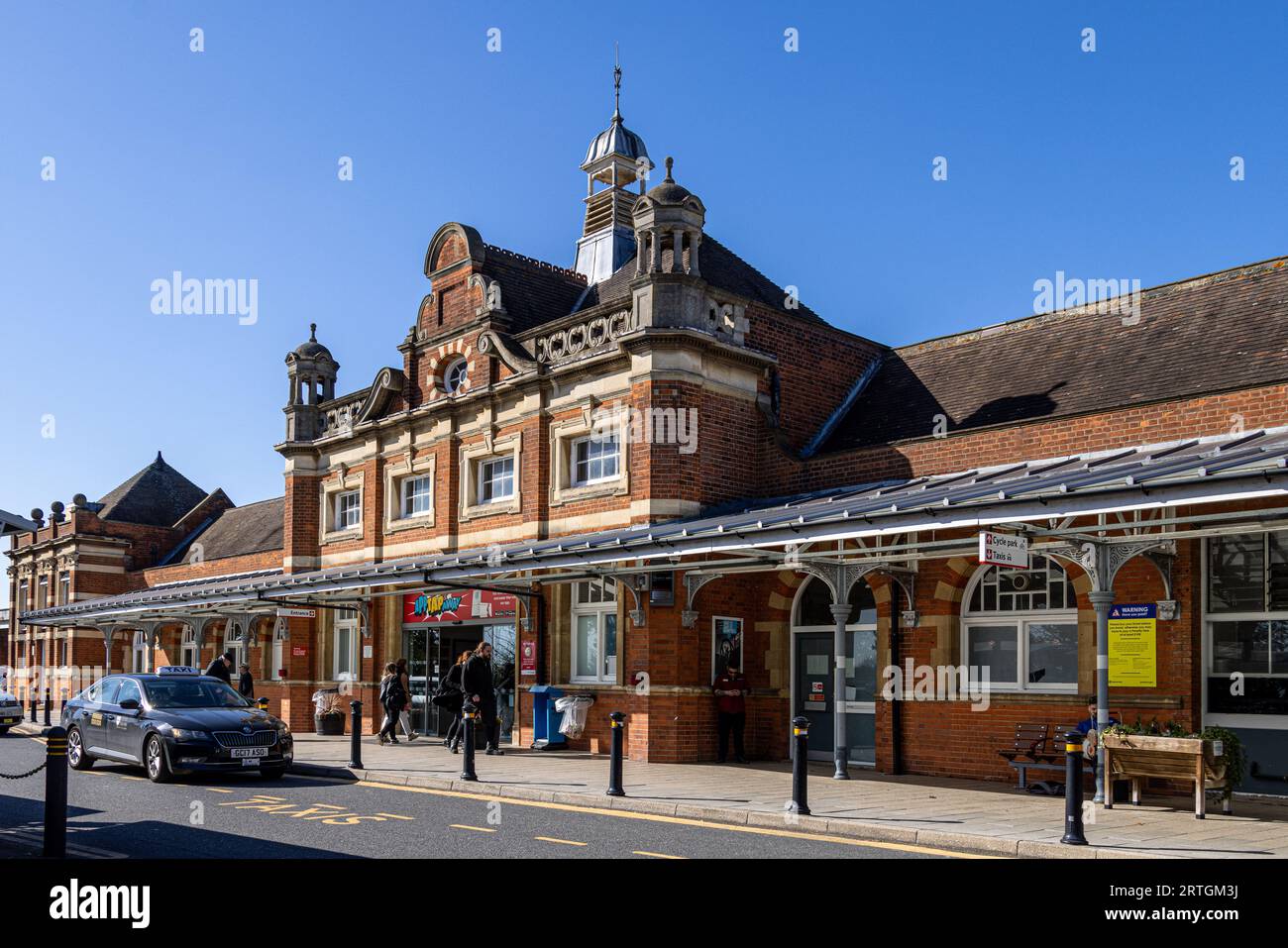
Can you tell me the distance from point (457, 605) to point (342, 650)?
18.3 ft

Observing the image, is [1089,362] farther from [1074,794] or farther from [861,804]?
[1074,794]

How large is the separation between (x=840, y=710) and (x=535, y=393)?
30.9 feet

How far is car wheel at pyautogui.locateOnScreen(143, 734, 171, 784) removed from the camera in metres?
15.7

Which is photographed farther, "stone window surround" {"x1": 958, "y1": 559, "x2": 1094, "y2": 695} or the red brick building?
"stone window surround" {"x1": 958, "y1": 559, "x2": 1094, "y2": 695}

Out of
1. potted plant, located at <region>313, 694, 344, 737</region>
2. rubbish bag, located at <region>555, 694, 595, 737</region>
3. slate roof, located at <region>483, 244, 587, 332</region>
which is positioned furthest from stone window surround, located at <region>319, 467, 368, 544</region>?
rubbish bag, located at <region>555, 694, 595, 737</region>

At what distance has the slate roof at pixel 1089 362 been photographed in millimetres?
16812

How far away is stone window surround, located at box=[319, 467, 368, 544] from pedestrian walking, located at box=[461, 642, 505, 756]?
8603 millimetres

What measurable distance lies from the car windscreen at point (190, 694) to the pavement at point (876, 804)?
1.48 metres

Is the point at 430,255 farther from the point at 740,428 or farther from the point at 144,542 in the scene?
the point at 144,542

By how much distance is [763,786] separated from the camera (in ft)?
48.5

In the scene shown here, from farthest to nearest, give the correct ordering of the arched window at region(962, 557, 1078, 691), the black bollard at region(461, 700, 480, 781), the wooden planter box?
the arched window at region(962, 557, 1078, 691) < the black bollard at region(461, 700, 480, 781) < the wooden planter box

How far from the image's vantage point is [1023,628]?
54.2 feet

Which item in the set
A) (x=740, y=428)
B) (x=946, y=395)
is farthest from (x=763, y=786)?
(x=946, y=395)

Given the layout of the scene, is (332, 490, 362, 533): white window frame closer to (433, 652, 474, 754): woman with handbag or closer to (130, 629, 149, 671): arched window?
(433, 652, 474, 754): woman with handbag
